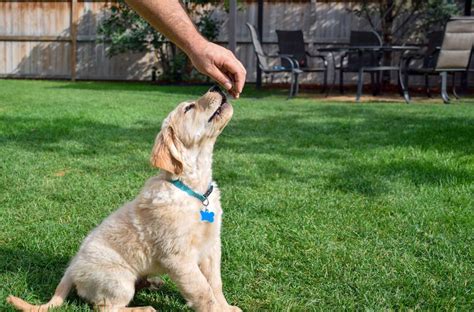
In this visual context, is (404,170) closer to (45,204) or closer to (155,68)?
(45,204)

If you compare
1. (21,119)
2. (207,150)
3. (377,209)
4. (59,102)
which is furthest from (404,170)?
(59,102)

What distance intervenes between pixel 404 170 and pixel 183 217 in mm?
2967

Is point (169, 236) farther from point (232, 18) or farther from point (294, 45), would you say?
point (232, 18)

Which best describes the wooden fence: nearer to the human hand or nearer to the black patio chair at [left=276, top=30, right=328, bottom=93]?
the black patio chair at [left=276, top=30, right=328, bottom=93]

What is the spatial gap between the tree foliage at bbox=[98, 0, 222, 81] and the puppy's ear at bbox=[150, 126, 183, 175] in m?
13.9

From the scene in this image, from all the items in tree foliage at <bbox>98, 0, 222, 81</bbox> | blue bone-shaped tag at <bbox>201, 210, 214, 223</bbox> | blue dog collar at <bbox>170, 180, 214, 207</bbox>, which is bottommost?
blue bone-shaped tag at <bbox>201, 210, 214, 223</bbox>

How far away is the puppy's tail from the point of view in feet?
7.23

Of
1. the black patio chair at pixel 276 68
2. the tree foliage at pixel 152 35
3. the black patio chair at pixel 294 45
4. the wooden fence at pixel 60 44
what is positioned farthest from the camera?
the wooden fence at pixel 60 44

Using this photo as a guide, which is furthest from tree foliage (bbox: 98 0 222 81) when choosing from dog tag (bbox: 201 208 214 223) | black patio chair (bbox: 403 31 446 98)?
dog tag (bbox: 201 208 214 223)

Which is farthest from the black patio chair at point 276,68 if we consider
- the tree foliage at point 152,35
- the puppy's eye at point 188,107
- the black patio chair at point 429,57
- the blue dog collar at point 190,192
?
the blue dog collar at point 190,192

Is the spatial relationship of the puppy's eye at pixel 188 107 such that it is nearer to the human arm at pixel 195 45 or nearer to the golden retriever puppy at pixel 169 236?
the golden retriever puppy at pixel 169 236

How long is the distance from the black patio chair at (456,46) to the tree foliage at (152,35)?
7357mm

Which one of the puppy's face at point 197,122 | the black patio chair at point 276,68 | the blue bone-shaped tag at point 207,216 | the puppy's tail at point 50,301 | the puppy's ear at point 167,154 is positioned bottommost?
the puppy's tail at point 50,301

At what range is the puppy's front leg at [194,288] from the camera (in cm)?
213
